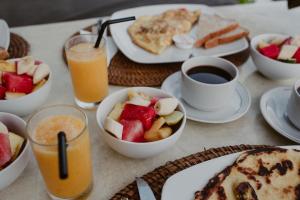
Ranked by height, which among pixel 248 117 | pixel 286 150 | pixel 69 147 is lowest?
pixel 248 117

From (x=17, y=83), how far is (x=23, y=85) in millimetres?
19

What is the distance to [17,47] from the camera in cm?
134

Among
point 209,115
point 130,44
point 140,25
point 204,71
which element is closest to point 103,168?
point 209,115

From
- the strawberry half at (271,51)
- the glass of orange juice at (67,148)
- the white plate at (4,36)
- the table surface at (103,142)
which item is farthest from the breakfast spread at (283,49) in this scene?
the white plate at (4,36)

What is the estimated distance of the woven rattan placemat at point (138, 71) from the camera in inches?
46.6

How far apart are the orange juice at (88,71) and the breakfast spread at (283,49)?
634 millimetres

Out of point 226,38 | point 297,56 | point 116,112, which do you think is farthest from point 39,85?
point 297,56

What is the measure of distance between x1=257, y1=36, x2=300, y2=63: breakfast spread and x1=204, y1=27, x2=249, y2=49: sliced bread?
159 mm

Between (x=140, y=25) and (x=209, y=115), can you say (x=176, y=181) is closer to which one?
(x=209, y=115)

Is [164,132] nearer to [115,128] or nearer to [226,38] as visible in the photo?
[115,128]

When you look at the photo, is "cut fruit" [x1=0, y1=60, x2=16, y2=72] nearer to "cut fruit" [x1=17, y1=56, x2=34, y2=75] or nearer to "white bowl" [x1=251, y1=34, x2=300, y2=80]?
"cut fruit" [x1=17, y1=56, x2=34, y2=75]

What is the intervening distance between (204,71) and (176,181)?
51 cm

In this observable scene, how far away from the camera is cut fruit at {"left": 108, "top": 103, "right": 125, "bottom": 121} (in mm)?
914

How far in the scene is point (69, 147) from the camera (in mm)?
684
